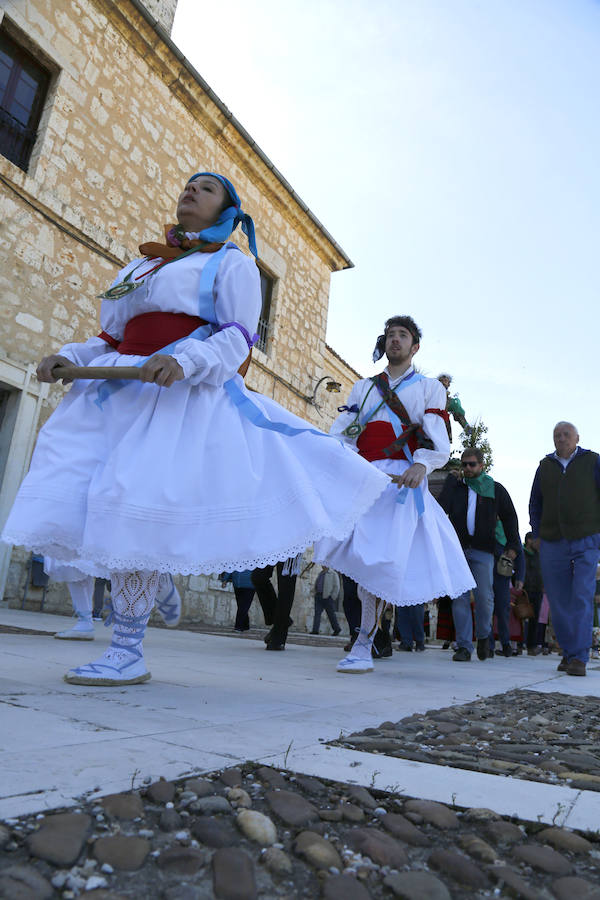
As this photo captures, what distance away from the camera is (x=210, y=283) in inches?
103

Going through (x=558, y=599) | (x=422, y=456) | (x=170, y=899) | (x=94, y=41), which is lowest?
(x=170, y=899)

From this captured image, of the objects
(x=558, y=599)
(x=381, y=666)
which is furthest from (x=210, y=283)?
(x=558, y=599)

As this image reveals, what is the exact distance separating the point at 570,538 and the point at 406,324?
2.13m

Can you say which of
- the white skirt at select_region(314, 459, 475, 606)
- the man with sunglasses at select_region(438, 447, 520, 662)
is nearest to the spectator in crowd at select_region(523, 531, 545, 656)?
the man with sunglasses at select_region(438, 447, 520, 662)

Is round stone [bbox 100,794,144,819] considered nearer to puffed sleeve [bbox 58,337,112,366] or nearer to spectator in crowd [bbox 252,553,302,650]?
puffed sleeve [bbox 58,337,112,366]

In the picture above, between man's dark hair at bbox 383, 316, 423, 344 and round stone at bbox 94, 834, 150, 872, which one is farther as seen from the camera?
man's dark hair at bbox 383, 316, 423, 344

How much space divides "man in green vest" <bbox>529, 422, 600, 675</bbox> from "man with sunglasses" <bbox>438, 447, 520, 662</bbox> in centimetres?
78

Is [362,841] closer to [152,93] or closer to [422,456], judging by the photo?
[422,456]

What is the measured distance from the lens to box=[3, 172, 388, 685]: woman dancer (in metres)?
2.21

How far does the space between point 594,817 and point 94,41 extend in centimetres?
968

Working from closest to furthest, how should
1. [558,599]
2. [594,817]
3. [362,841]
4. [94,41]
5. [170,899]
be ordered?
[170,899]
[362,841]
[594,817]
[558,599]
[94,41]

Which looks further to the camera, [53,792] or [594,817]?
[594,817]

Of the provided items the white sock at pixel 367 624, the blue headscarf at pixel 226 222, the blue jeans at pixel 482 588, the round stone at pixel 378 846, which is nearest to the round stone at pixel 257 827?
the round stone at pixel 378 846

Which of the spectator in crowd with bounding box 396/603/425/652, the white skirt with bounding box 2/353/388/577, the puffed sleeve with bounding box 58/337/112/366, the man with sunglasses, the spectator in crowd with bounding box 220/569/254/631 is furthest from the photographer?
the spectator in crowd with bounding box 220/569/254/631
